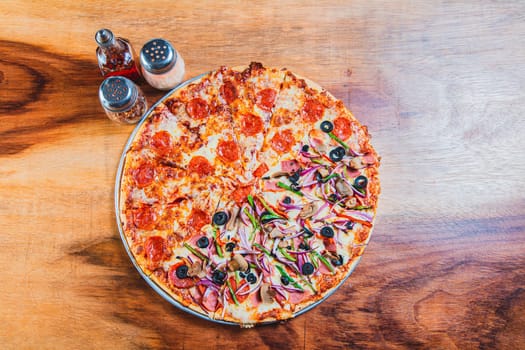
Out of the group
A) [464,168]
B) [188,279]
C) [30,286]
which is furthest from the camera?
[464,168]

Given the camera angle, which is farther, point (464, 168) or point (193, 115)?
point (464, 168)

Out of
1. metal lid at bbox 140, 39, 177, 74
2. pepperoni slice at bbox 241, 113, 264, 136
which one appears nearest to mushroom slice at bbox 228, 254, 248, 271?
pepperoni slice at bbox 241, 113, 264, 136

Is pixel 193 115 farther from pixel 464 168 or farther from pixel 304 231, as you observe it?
pixel 464 168

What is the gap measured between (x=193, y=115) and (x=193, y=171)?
1.27 ft

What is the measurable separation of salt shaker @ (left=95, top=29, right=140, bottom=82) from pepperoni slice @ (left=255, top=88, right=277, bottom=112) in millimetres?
873

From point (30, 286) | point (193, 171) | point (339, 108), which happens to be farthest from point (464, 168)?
point (30, 286)

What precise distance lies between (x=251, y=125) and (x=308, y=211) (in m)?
0.70

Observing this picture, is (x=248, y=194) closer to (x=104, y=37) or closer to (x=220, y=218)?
(x=220, y=218)

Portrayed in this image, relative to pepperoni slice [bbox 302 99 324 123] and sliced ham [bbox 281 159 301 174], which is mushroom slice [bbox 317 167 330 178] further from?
pepperoni slice [bbox 302 99 324 123]

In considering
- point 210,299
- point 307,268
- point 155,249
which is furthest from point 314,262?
point 155,249

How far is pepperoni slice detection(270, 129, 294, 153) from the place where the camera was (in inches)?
119

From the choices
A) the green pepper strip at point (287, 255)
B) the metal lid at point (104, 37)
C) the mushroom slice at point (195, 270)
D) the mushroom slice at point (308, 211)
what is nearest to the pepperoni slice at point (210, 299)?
the mushroom slice at point (195, 270)

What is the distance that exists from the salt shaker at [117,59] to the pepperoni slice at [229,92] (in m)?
0.62

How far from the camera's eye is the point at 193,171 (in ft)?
9.74
